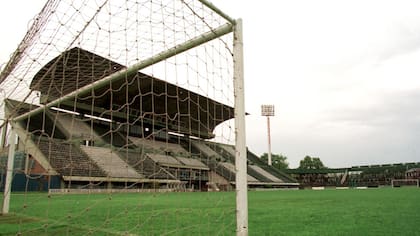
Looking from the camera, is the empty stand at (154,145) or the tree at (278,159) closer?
the empty stand at (154,145)

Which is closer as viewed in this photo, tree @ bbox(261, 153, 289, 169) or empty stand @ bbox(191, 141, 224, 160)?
empty stand @ bbox(191, 141, 224, 160)

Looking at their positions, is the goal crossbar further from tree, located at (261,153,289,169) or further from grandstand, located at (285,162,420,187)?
tree, located at (261,153,289,169)

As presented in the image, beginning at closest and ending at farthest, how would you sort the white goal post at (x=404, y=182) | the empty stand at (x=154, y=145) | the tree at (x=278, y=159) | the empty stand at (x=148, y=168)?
the empty stand at (x=154, y=145) → the empty stand at (x=148, y=168) → the white goal post at (x=404, y=182) → the tree at (x=278, y=159)

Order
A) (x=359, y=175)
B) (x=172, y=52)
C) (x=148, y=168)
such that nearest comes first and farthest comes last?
(x=172, y=52), (x=148, y=168), (x=359, y=175)

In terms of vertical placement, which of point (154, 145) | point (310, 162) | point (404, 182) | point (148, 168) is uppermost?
point (310, 162)

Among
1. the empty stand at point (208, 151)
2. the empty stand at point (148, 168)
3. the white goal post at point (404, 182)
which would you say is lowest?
the white goal post at point (404, 182)

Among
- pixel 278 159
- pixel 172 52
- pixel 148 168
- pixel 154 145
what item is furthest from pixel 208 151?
pixel 278 159

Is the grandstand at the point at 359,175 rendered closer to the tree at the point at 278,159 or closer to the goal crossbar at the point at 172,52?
the tree at the point at 278,159

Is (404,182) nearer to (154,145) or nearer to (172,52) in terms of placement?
(154,145)

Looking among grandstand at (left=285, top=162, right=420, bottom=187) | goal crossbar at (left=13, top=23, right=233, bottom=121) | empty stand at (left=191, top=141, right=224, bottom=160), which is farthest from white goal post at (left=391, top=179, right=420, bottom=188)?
goal crossbar at (left=13, top=23, right=233, bottom=121)

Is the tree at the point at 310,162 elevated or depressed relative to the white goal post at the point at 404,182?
elevated

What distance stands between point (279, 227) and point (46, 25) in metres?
4.30

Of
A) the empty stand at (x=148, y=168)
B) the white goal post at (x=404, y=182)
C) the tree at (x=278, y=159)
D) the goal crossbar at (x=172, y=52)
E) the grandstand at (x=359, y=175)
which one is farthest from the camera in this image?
the tree at (x=278, y=159)

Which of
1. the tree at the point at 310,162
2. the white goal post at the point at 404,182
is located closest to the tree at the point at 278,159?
the tree at the point at 310,162
